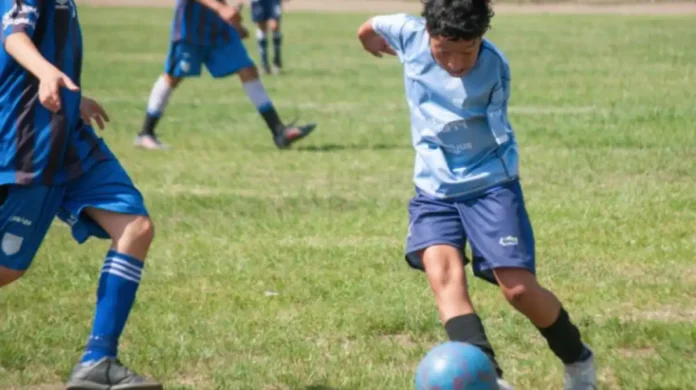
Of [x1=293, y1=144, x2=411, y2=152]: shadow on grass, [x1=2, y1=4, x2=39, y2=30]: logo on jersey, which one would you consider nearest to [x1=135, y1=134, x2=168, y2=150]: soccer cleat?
[x1=293, y1=144, x2=411, y2=152]: shadow on grass

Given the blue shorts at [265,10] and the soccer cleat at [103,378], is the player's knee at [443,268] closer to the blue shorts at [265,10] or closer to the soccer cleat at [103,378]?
the soccer cleat at [103,378]

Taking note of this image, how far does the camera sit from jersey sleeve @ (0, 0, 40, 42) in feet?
17.3

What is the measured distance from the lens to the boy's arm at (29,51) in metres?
4.95

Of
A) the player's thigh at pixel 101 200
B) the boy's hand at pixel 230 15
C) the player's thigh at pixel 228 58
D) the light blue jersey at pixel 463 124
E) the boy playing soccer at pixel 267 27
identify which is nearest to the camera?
the light blue jersey at pixel 463 124

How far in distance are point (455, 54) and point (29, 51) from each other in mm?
1488

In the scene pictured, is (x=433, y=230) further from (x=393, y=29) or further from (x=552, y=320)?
(x=393, y=29)

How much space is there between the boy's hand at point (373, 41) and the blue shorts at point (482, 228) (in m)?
0.60

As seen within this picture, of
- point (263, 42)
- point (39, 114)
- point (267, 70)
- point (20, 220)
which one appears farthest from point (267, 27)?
point (20, 220)

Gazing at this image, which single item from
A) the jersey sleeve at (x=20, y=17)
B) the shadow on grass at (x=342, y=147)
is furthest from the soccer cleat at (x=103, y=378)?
the shadow on grass at (x=342, y=147)

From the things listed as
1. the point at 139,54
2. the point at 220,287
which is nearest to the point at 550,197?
the point at 220,287

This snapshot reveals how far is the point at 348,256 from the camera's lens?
7941 mm

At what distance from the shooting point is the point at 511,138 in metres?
5.36

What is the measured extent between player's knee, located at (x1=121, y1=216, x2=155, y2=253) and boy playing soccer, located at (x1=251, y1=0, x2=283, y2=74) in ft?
54.6

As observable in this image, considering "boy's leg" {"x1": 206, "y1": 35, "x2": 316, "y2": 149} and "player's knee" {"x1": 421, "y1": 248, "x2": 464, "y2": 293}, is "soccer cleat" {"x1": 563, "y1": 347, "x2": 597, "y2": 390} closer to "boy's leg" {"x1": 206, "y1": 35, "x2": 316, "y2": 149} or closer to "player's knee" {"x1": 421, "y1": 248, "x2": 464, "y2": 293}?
"player's knee" {"x1": 421, "y1": 248, "x2": 464, "y2": 293}
